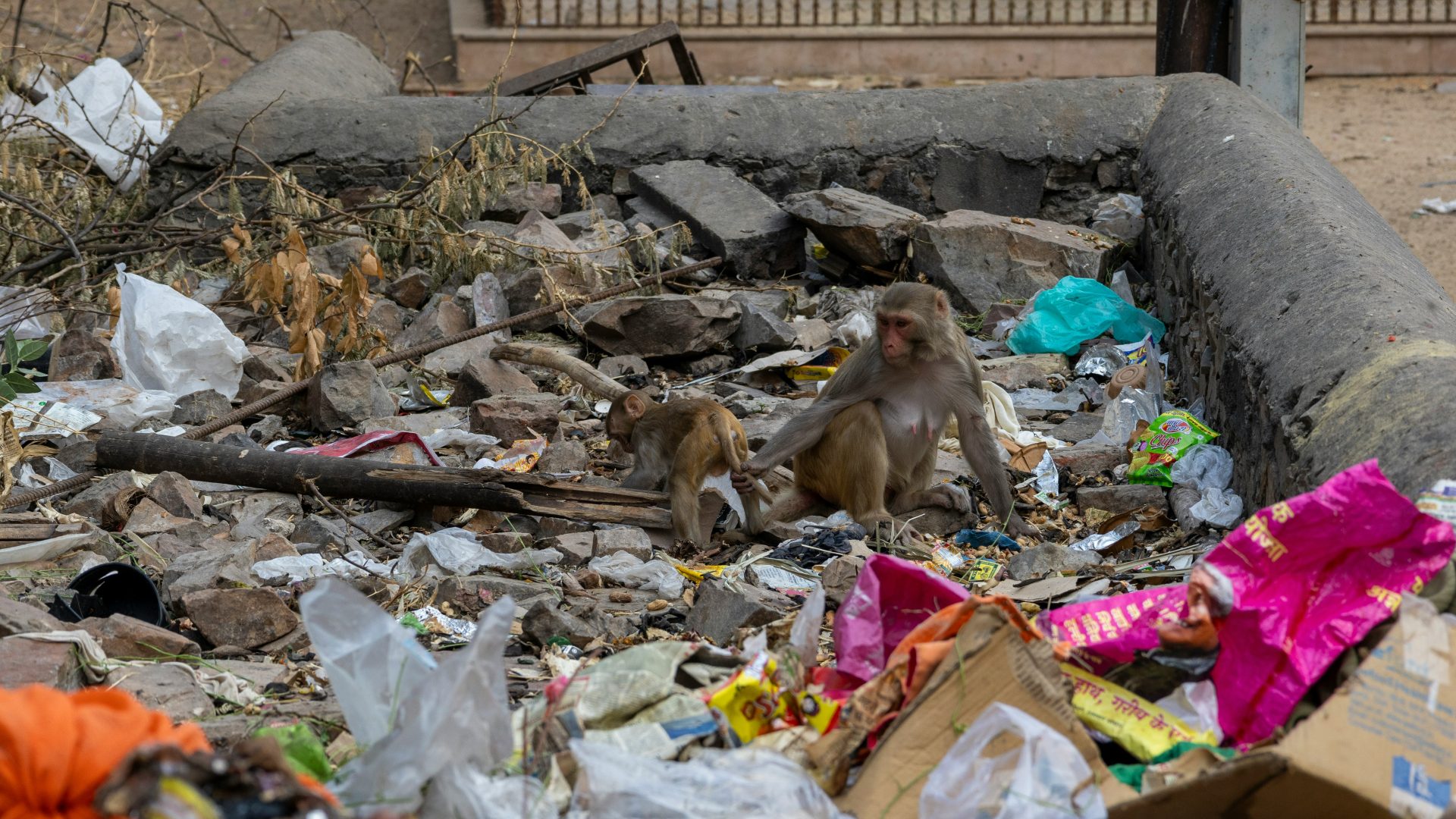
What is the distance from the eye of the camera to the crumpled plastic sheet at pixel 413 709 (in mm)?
2311

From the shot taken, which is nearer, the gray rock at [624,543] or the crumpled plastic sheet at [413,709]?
the crumpled plastic sheet at [413,709]

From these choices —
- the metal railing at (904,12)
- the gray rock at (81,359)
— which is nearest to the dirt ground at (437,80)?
the metal railing at (904,12)

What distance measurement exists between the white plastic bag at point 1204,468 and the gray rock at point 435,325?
135 inches

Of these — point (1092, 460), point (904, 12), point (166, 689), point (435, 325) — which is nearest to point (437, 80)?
point (904, 12)

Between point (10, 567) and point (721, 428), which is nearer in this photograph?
point (10, 567)

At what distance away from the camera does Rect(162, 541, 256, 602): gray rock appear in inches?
159

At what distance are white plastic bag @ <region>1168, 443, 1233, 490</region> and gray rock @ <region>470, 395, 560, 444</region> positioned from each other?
2.47 m

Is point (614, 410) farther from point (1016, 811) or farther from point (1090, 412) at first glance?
point (1016, 811)

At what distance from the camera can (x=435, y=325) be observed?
6770 mm

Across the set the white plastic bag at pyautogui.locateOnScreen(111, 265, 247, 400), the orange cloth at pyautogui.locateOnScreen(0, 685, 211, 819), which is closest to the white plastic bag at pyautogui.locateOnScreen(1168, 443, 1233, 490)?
the orange cloth at pyautogui.locateOnScreen(0, 685, 211, 819)

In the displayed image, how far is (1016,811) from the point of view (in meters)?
2.24

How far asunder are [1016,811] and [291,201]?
224 inches

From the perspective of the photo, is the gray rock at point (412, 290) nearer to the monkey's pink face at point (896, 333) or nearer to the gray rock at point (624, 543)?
the gray rock at point (624, 543)

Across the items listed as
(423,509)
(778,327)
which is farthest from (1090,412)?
(423,509)
